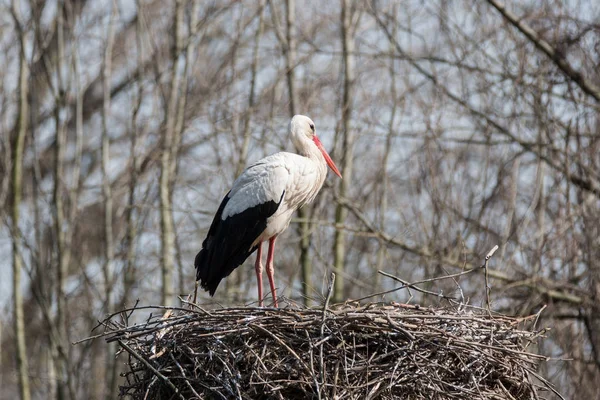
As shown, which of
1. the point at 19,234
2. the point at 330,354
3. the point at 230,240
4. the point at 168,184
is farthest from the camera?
the point at 168,184

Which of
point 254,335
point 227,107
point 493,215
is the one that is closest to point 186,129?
point 227,107

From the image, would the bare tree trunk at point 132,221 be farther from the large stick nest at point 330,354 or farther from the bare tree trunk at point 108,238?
the large stick nest at point 330,354

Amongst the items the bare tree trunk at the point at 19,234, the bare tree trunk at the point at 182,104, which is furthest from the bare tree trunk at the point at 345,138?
the bare tree trunk at the point at 19,234

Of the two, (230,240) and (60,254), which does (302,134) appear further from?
(60,254)

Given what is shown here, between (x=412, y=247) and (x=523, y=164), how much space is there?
306cm

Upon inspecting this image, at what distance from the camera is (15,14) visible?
1402 centimetres

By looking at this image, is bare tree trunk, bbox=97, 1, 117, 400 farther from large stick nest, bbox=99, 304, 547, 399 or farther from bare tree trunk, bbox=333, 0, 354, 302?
large stick nest, bbox=99, 304, 547, 399

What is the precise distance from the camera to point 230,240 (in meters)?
8.51

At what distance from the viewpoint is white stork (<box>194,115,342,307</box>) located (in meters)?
8.44

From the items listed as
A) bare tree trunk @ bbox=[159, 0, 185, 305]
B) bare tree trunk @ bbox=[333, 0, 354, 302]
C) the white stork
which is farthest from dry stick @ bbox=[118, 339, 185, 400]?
bare tree trunk @ bbox=[333, 0, 354, 302]

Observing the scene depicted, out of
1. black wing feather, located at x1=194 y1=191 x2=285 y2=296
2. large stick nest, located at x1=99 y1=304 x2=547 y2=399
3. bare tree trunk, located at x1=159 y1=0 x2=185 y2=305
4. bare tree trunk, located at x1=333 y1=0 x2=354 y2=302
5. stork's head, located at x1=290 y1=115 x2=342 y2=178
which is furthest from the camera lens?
bare tree trunk, located at x1=333 y1=0 x2=354 y2=302

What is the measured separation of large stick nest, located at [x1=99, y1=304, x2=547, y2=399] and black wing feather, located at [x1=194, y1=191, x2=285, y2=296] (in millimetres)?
1709

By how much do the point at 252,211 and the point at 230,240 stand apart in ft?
1.02

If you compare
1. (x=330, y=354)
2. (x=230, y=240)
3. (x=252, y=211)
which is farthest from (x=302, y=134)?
(x=330, y=354)
